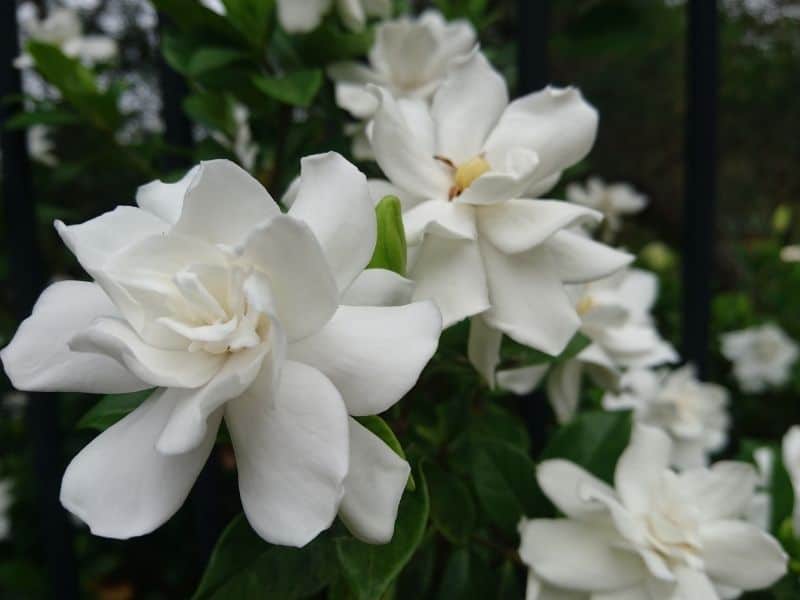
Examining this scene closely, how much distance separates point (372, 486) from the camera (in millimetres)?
434

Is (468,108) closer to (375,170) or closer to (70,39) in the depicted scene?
(375,170)

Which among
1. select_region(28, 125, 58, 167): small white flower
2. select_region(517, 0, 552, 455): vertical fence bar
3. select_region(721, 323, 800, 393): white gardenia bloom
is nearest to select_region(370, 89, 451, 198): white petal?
select_region(517, 0, 552, 455): vertical fence bar

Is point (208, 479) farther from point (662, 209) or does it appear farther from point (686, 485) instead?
point (662, 209)

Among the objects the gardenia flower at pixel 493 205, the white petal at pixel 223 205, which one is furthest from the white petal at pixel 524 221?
the white petal at pixel 223 205

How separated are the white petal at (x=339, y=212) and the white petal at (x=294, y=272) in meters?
0.04

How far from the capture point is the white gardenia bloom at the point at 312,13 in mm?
856

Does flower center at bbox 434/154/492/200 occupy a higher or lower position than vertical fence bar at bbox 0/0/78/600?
higher

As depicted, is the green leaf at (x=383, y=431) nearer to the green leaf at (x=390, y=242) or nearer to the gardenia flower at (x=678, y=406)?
the green leaf at (x=390, y=242)

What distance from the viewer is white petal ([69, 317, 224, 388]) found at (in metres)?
0.38

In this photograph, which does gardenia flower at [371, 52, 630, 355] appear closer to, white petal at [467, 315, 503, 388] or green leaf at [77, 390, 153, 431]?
white petal at [467, 315, 503, 388]

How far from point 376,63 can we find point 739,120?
3330 mm

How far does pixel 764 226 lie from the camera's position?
3238 mm

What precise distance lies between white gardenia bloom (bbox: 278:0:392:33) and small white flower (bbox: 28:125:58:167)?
87 centimetres

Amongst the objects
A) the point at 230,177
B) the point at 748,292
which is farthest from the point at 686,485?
the point at 748,292
